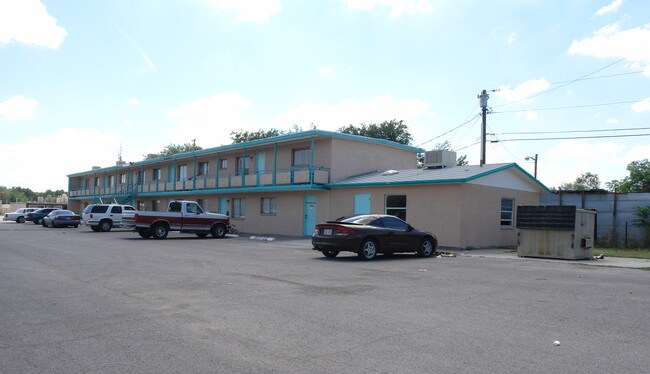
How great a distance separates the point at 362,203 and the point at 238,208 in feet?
41.3

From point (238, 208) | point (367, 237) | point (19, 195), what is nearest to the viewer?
point (367, 237)

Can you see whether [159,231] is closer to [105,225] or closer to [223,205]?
→ [105,225]

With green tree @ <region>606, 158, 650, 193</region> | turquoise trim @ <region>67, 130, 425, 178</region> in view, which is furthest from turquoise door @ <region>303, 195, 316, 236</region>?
green tree @ <region>606, 158, 650, 193</region>

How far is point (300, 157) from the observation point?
3159 cm

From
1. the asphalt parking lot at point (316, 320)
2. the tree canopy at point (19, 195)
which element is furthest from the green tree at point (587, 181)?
the tree canopy at point (19, 195)

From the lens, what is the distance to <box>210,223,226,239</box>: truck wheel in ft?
91.3

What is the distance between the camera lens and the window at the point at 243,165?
3435 cm

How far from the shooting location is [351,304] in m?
8.43

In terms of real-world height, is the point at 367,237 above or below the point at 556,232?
below

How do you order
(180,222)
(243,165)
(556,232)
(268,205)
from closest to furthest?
(556,232)
(180,222)
(268,205)
(243,165)

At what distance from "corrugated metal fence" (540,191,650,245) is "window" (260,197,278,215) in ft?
53.8

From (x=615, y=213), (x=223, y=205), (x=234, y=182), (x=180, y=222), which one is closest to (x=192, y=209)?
(x=180, y=222)

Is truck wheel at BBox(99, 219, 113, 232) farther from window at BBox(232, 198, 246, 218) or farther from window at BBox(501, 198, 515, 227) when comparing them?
window at BBox(501, 198, 515, 227)

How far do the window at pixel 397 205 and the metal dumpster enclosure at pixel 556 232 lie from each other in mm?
6106
